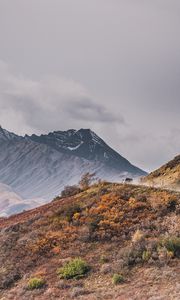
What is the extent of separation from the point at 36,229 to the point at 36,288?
927cm

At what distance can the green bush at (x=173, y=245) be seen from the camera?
24031 millimetres

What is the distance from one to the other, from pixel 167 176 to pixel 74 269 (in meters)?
21.0

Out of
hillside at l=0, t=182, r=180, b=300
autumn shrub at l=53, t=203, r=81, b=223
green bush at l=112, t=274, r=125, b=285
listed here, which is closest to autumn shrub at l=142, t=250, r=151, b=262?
hillside at l=0, t=182, r=180, b=300

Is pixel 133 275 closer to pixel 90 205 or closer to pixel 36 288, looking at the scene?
pixel 36 288

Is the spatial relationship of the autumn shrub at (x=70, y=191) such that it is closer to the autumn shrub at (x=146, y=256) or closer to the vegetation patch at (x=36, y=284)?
the vegetation patch at (x=36, y=284)

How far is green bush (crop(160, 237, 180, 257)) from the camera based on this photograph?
24031 millimetres

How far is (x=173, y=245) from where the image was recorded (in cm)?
2423

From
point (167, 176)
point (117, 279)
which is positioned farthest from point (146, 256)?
point (167, 176)

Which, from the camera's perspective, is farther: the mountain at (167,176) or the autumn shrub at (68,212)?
the mountain at (167,176)

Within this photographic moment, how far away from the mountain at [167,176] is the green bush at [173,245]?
13.2 m

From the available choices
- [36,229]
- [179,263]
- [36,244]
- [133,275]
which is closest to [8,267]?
[36,244]

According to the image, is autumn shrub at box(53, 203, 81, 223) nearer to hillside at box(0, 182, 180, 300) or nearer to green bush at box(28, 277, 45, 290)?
hillside at box(0, 182, 180, 300)

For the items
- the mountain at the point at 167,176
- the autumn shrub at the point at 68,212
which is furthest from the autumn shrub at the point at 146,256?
the mountain at the point at 167,176

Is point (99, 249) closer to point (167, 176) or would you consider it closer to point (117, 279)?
point (117, 279)
